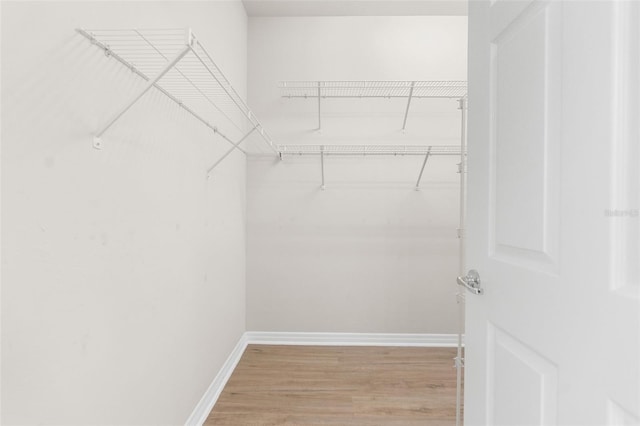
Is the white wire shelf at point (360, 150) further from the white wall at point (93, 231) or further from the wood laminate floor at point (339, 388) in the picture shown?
the wood laminate floor at point (339, 388)

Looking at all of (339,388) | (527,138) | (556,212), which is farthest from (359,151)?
(556,212)

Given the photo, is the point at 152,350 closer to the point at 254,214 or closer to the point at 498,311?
the point at 498,311

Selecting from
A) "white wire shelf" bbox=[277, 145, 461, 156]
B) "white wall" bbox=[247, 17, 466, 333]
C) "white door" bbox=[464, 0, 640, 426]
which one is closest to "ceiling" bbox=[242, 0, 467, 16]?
"white wall" bbox=[247, 17, 466, 333]

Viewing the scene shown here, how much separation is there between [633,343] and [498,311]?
0.36 metres

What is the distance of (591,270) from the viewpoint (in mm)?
561

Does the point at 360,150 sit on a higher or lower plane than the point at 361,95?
lower

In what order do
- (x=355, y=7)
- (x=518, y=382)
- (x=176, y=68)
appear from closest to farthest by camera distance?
(x=518, y=382), (x=176, y=68), (x=355, y=7)

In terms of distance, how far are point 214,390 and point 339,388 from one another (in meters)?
0.77

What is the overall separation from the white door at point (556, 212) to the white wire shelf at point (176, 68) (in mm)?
809

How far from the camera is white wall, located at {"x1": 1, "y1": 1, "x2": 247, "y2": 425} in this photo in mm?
741

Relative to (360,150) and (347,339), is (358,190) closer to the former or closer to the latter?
(360,150)

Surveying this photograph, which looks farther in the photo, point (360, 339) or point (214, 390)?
point (360, 339)

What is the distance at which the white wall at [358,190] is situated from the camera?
8.75 feet

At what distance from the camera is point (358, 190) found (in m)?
2.68
